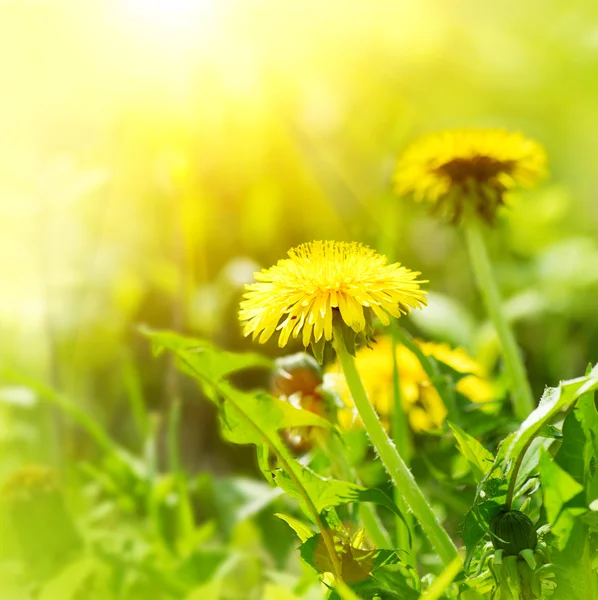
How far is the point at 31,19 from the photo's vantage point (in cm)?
165

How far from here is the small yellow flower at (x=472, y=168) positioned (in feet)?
2.44

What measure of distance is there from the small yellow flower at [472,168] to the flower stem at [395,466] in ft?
1.03

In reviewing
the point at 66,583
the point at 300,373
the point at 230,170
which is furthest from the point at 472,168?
the point at 230,170

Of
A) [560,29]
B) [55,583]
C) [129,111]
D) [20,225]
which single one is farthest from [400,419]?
[560,29]

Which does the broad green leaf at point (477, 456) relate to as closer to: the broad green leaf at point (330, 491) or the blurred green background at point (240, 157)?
the broad green leaf at point (330, 491)

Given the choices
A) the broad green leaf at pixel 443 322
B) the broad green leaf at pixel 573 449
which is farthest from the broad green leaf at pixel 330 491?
the broad green leaf at pixel 443 322

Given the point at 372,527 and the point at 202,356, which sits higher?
the point at 202,356

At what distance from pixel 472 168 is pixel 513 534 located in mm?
407

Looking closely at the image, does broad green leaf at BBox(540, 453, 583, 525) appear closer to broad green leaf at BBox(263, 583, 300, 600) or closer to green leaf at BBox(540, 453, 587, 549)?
green leaf at BBox(540, 453, 587, 549)

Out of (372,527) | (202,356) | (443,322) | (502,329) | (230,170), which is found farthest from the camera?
(230,170)

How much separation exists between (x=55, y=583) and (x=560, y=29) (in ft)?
5.62

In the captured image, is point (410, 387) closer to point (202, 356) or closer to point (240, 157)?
point (202, 356)

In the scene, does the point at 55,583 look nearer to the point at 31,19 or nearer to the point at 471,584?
the point at 471,584

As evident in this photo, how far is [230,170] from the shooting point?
1.88 metres
